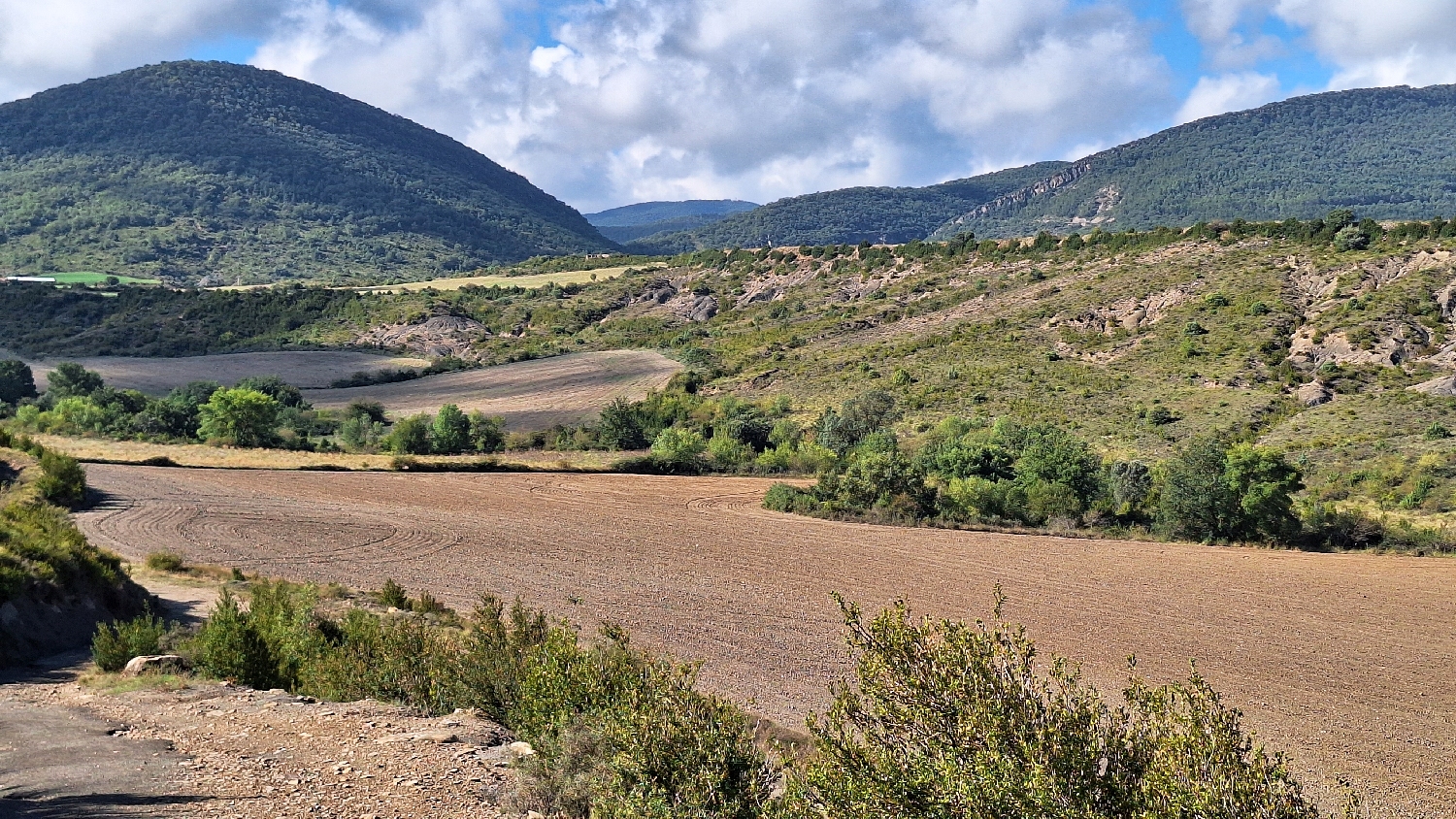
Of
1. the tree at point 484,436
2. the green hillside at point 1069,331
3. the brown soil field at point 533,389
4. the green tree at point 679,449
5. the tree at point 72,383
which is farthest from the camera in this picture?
the brown soil field at point 533,389

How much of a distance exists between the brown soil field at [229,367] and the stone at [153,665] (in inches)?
2731

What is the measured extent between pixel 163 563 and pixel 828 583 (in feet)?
51.0

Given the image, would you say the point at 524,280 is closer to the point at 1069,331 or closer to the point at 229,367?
the point at 229,367

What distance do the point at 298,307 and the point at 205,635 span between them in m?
112

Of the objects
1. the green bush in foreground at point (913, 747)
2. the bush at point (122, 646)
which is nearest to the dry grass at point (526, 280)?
the bush at point (122, 646)

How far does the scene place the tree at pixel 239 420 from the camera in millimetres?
51812

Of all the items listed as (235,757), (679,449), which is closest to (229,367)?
(679,449)

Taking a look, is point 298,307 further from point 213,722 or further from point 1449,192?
point 1449,192

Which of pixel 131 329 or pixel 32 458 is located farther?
pixel 131 329

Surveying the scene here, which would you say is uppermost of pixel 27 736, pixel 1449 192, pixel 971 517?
pixel 1449 192

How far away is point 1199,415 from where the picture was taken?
49781 millimetres

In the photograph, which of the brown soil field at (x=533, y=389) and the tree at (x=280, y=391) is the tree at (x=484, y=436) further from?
the tree at (x=280, y=391)

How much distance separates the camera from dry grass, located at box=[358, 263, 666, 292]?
435ft

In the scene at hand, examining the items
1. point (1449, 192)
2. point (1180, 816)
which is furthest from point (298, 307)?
point (1449, 192)
